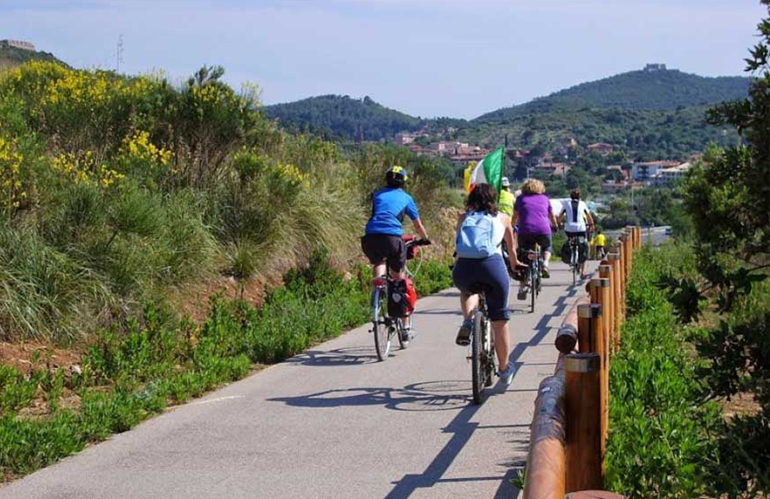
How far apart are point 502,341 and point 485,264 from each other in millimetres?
768

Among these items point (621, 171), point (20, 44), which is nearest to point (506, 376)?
point (20, 44)

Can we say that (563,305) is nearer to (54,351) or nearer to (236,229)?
(236,229)

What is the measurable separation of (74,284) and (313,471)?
4653 mm

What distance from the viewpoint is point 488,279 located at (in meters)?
9.73

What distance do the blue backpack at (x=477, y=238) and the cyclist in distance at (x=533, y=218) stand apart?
22.5ft

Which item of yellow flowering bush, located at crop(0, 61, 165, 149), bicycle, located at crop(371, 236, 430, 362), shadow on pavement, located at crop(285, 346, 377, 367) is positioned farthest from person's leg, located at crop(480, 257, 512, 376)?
yellow flowering bush, located at crop(0, 61, 165, 149)

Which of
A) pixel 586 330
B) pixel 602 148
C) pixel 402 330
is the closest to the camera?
pixel 586 330

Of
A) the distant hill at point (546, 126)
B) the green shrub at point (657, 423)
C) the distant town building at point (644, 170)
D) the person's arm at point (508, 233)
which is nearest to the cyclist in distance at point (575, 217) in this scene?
the green shrub at point (657, 423)

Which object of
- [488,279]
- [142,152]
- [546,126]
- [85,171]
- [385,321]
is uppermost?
[546,126]

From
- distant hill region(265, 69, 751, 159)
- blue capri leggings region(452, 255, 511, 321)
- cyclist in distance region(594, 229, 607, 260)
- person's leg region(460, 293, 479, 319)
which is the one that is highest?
distant hill region(265, 69, 751, 159)

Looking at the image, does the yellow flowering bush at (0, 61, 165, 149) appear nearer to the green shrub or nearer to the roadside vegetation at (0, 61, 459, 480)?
the roadside vegetation at (0, 61, 459, 480)

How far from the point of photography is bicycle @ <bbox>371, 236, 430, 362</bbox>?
1186cm

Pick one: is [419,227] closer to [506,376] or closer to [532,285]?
[506,376]

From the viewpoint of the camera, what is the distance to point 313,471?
734 cm
